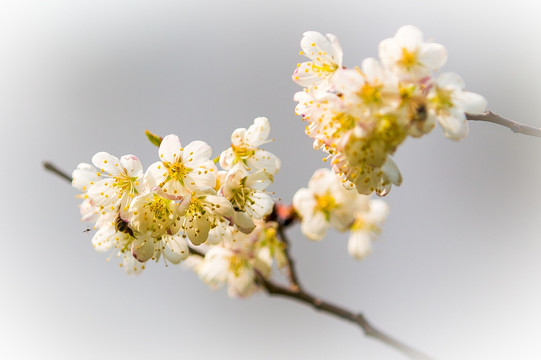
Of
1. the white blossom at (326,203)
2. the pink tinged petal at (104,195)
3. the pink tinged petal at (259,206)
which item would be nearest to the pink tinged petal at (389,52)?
the pink tinged petal at (259,206)

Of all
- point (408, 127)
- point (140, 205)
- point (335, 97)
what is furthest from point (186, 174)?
point (408, 127)

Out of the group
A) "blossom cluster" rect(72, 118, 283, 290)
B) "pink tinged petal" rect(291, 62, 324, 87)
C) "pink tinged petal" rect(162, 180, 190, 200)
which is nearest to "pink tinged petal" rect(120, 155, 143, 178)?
"blossom cluster" rect(72, 118, 283, 290)

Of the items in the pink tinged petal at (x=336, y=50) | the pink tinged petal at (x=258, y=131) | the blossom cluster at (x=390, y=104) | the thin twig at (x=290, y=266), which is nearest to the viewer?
the blossom cluster at (x=390, y=104)

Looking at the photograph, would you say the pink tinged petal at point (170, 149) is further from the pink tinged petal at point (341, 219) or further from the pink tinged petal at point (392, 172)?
the pink tinged petal at point (341, 219)

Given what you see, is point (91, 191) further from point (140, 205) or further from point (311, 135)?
point (311, 135)

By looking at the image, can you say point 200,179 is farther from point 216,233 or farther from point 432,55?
point 432,55

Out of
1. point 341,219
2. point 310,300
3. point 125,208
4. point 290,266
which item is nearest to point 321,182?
point 341,219

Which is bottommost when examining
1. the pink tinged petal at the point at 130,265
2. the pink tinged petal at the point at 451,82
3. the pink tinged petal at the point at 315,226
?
the pink tinged petal at the point at 130,265
